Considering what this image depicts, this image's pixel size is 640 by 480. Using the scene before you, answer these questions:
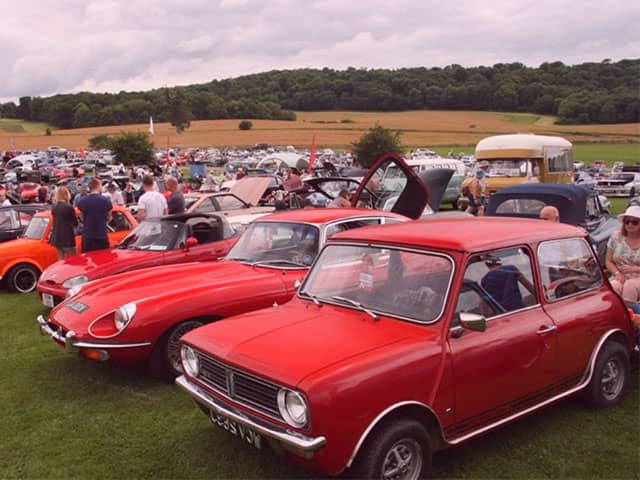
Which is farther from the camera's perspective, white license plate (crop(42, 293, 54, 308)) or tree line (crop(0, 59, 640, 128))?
tree line (crop(0, 59, 640, 128))

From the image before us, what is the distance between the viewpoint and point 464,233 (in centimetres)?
402

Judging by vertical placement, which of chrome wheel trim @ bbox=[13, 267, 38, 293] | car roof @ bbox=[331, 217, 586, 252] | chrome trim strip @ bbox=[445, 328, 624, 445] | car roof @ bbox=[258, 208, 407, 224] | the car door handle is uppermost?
car roof @ bbox=[331, 217, 586, 252]

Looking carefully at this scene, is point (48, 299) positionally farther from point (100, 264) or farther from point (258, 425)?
point (258, 425)

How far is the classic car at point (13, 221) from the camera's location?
1101 centimetres

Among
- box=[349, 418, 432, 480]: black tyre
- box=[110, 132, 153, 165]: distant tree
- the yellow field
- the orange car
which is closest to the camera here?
box=[349, 418, 432, 480]: black tyre

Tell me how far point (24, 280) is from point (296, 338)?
25.7 ft

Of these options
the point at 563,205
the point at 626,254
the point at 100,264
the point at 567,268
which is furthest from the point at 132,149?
the point at 567,268

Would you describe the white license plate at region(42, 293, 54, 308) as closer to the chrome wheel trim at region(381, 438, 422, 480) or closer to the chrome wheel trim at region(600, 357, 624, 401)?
the chrome wheel trim at region(381, 438, 422, 480)

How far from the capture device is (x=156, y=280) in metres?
5.63

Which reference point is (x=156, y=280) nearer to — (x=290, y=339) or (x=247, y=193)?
(x=290, y=339)

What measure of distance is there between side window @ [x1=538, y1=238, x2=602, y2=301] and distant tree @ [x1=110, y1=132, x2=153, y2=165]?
4846cm

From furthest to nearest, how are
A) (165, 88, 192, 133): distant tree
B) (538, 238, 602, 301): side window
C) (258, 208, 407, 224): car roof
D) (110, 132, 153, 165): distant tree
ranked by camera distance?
1. (165, 88, 192, 133): distant tree
2. (110, 132, 153, 165): distant tree
3. (258, 208, 407, 224): car roof
4. (538, 238, 602, 301): side window

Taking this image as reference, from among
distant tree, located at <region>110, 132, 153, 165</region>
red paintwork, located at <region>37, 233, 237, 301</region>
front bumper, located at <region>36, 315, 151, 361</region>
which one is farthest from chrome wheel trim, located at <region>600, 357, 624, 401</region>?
distant tree, located at <region>110, 132, 153, 165</region>

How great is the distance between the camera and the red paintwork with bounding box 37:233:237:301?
23.5 ft
